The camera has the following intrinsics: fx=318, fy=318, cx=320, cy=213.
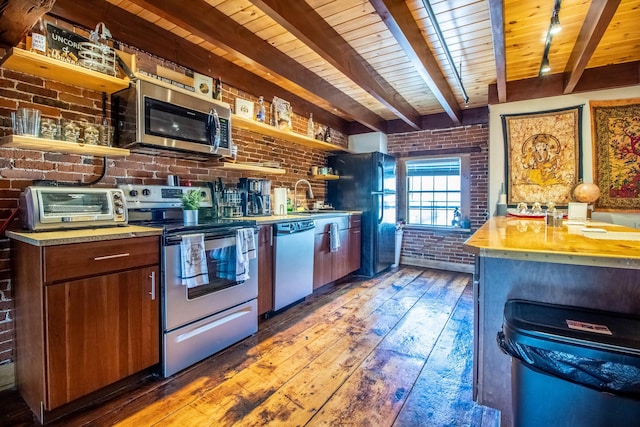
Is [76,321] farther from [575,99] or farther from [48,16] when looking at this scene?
[575,99]

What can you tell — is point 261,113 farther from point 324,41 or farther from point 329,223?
point 329,223

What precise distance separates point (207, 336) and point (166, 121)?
5.10 ft

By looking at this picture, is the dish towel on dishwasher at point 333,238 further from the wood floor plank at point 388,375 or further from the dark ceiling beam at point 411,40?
the dark ceiling beam at point 411,40

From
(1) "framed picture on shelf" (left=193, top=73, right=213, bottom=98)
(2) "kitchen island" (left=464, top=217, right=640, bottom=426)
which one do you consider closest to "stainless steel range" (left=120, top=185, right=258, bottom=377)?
(1) "framed picture on shelf" (left=193, top=73, right=213, bottom=98)

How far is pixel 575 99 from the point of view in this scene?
134 inches

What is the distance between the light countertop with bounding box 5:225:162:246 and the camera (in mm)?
1505

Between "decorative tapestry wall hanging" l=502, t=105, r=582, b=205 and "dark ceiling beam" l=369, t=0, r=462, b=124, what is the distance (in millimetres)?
933

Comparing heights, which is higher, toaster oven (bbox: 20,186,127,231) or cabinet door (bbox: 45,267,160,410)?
toaster oven (bbox: 20,186,127,231)

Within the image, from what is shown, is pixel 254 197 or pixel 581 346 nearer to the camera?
pixel 581 346

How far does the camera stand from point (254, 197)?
326 cm

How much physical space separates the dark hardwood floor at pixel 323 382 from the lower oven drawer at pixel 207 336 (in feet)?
0.20

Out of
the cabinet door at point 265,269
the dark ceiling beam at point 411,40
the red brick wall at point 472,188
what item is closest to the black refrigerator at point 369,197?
the red brick wall at point 472,188

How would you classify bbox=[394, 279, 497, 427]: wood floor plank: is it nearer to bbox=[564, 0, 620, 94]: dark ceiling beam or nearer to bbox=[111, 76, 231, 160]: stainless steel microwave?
bbox=[111, 76, 231, 160]: stainless steel microwave

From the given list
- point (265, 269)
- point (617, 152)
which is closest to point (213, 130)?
point (265, 269)
